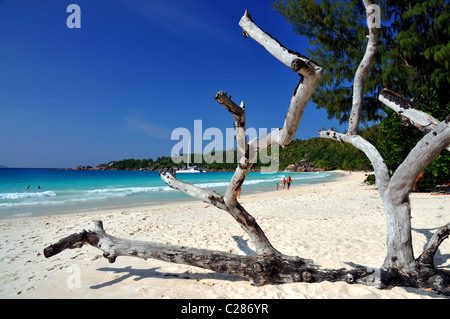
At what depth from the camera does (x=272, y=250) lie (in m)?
3.32

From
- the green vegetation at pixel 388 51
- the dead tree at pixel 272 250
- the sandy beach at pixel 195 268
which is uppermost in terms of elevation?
the green vegetation at pixel 388 51

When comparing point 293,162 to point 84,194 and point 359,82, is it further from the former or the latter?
point 359,82

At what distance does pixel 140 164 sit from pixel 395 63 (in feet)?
453

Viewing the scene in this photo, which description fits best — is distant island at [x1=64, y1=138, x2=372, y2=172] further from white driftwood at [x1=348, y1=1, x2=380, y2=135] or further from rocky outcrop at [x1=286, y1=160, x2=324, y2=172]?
white driftwood at [x1=348, y1=1, x2=380, y2=135]

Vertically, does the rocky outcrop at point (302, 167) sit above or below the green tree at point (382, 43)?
below

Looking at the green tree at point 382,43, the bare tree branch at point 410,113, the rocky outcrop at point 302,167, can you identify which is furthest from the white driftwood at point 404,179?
the rocky outcrop at point 302,167

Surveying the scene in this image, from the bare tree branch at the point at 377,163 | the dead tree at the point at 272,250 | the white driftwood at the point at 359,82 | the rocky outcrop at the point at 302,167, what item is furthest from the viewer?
the rocky outcrop at the point at 302,167

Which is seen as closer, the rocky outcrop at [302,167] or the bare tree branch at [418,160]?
the bare tree branch at [418,160]

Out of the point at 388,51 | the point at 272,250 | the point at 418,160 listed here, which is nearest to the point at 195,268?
the point at 272,250

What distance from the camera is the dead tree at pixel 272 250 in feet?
8.18

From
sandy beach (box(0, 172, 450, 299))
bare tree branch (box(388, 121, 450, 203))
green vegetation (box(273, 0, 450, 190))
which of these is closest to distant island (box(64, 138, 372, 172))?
green vegetation (box(273, 0, 450, 190))

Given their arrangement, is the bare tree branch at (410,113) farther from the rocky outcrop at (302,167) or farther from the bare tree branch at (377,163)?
the rocky outcrop at (302,167)

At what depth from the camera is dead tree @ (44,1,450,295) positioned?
2.49 metres

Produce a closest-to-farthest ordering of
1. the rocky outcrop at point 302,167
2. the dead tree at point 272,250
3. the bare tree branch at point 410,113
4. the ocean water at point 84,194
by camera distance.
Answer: the dead tree at point 272,250
the bare tree branch at point 410,113
the ocean water at point 84,194
the rocky outcrop at point 302,167
